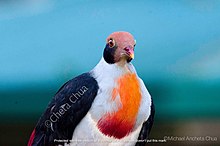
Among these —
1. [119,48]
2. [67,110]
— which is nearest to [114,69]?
[119,48]

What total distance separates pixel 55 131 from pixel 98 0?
0.47m

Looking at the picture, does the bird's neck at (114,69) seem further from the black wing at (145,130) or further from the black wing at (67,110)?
the black wing at (145,130)

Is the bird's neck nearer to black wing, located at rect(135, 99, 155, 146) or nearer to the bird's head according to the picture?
the bird's head

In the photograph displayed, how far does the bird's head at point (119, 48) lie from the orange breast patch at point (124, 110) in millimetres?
65

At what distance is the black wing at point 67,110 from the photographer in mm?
1339

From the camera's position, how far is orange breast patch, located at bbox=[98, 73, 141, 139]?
4.39ft

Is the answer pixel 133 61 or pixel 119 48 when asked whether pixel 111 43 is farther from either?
pixel 133 61

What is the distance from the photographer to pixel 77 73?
1.49 m

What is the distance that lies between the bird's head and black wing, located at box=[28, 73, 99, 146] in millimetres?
98

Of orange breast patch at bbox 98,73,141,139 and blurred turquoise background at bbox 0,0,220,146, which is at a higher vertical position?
blurred turquoise background at bbox 0,0,220,146

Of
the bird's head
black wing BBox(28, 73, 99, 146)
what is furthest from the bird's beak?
black wing BBox(28, 73, 99, 146)

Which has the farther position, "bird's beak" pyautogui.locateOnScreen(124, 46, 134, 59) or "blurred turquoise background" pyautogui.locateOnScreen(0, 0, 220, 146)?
"blurred turquoise background" pyautogui.locateOnScreen(0, 0, 220, 146)

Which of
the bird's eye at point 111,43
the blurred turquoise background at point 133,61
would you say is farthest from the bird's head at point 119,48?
the blurred turquoise background at point 133,61

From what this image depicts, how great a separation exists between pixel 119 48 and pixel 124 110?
0.64 ft
